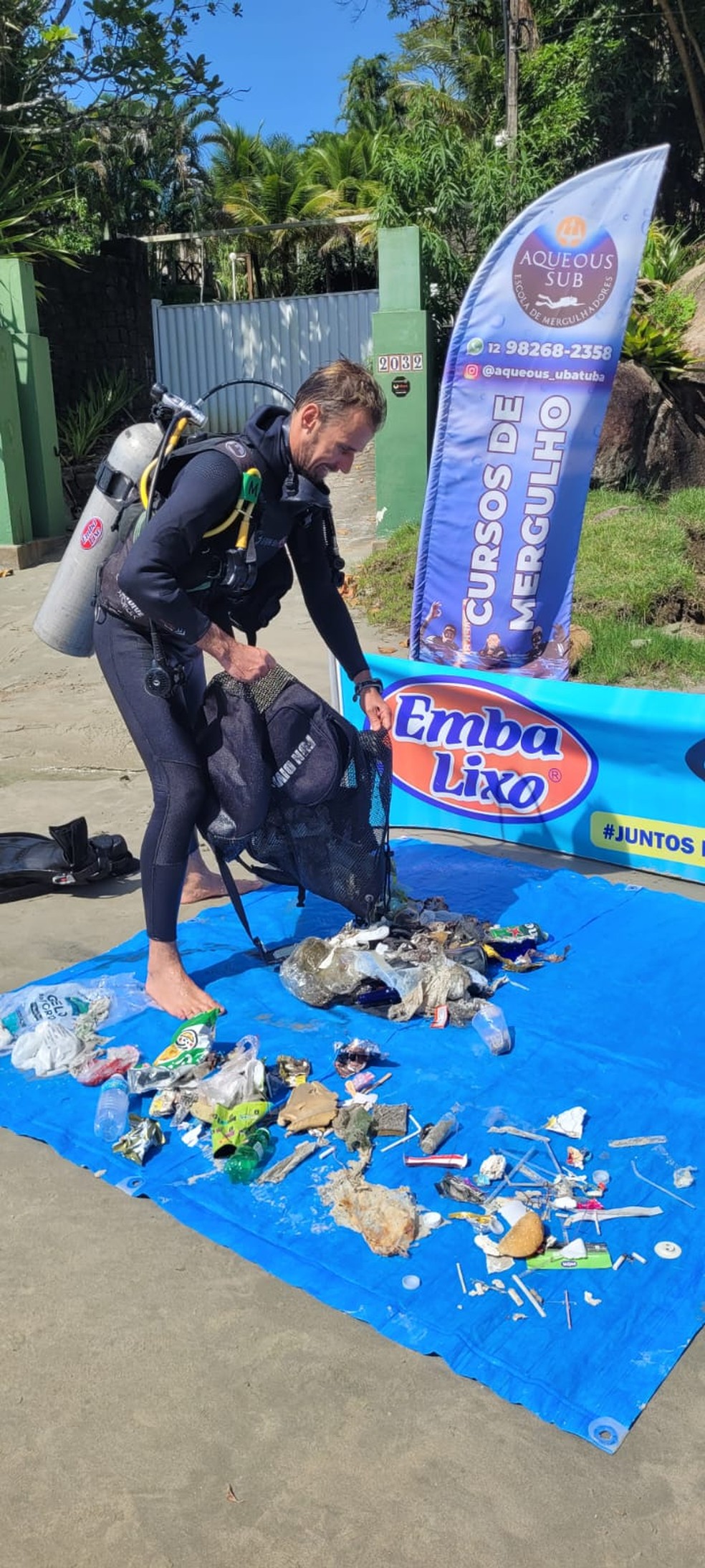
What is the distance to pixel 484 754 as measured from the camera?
5016 millimetres

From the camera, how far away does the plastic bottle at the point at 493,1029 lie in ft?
11.0

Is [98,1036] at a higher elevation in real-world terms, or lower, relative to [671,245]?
lower

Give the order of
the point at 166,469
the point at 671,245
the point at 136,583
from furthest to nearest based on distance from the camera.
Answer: the point at 671,245 → the point at 166,469 → the point at 136,583

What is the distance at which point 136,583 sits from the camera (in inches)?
123

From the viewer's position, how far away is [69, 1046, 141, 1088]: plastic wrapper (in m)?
3.25

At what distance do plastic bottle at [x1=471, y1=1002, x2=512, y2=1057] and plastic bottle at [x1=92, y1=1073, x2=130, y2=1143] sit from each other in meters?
1.04

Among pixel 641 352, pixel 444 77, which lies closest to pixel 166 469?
pixel 641 352

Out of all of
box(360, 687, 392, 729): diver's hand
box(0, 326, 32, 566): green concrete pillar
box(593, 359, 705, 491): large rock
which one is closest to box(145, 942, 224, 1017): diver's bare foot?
box(360, 687, 392, 729): diver's hand

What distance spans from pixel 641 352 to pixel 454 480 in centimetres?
723

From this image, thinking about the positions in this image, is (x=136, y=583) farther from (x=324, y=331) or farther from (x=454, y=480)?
(x=324, y=331)

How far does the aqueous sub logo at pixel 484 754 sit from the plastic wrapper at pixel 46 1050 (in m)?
2.25

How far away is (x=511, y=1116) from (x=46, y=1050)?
1.34 meters

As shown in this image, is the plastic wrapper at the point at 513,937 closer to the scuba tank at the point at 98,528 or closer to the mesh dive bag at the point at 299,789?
the mesh dive bag at the point at 299,789

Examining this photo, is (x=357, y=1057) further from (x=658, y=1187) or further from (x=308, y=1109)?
(x=658, y=1187)
